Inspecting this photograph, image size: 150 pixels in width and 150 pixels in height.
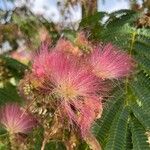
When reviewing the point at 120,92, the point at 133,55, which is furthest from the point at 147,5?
the point at 120,92

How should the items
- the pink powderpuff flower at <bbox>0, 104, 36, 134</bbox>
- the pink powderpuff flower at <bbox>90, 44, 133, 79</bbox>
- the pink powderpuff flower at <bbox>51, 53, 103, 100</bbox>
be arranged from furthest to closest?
the pink powderpuff flower at <bbox>0, 104, 36, 134</bbox>
the pink powderpuff flower at <bbox>90, 44, 133, 79</bbox>
the pink powderpuff flower at <bbox>51, 53, 103, 100</bbox>

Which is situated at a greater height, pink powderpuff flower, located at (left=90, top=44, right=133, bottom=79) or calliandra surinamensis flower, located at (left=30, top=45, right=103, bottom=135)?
pink powderpuff flower, located at (left=90, top=44, right=133, bottom=79)

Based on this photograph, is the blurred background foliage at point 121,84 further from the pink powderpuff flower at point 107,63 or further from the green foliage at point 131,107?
the pink powderpuff flower at point 107,63

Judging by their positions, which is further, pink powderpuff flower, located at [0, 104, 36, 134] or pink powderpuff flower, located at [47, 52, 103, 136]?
pink powderpuff flower, located at [0, 104, 36, 134]

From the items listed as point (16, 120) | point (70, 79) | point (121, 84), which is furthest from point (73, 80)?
point (121, 84)

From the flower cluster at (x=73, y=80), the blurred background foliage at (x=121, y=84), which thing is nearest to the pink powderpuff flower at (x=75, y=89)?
the flower cluster at (x=73, y=80)

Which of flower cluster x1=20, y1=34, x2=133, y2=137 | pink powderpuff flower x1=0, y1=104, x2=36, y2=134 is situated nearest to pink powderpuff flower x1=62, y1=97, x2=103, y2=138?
flower cluster x1=20, y1=34, x2=133, y2=137

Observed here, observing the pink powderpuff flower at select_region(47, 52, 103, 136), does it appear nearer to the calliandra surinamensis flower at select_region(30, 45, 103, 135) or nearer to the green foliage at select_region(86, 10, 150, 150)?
the calliandra surinamensis flower at select_region(30, 45, 103, 135)
